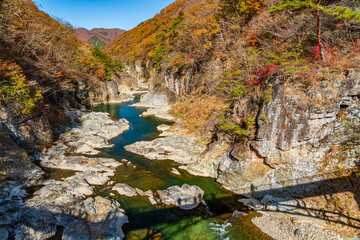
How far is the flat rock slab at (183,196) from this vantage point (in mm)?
8992

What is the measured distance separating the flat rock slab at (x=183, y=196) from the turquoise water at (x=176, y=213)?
31 centimetres

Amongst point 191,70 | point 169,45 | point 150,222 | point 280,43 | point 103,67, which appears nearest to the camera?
point 150,222

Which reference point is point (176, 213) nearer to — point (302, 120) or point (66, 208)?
point (66, 208)

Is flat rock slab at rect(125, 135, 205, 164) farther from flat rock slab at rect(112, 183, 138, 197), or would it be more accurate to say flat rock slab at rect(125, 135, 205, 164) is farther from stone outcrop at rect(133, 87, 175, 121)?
stone outcrop at rect(133, 87, 175, 121)

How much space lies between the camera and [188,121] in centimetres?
1997

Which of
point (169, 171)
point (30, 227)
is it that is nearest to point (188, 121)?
point (169, 171)

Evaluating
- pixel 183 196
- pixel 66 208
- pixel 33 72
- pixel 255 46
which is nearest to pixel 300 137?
pixel 183 196

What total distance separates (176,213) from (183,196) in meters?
1.02

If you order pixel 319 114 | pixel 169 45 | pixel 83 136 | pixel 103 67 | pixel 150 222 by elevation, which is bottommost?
pixel 150 222

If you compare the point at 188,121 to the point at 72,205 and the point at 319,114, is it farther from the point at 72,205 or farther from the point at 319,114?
the point at 72,205

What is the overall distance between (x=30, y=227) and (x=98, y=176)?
4.09 m

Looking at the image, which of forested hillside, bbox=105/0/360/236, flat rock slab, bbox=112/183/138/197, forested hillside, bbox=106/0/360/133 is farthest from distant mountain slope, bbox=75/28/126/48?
flat rock slab, bbox=112/183/138/197

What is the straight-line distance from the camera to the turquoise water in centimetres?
741

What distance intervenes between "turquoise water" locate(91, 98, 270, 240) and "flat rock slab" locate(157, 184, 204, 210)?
1.01 feet
